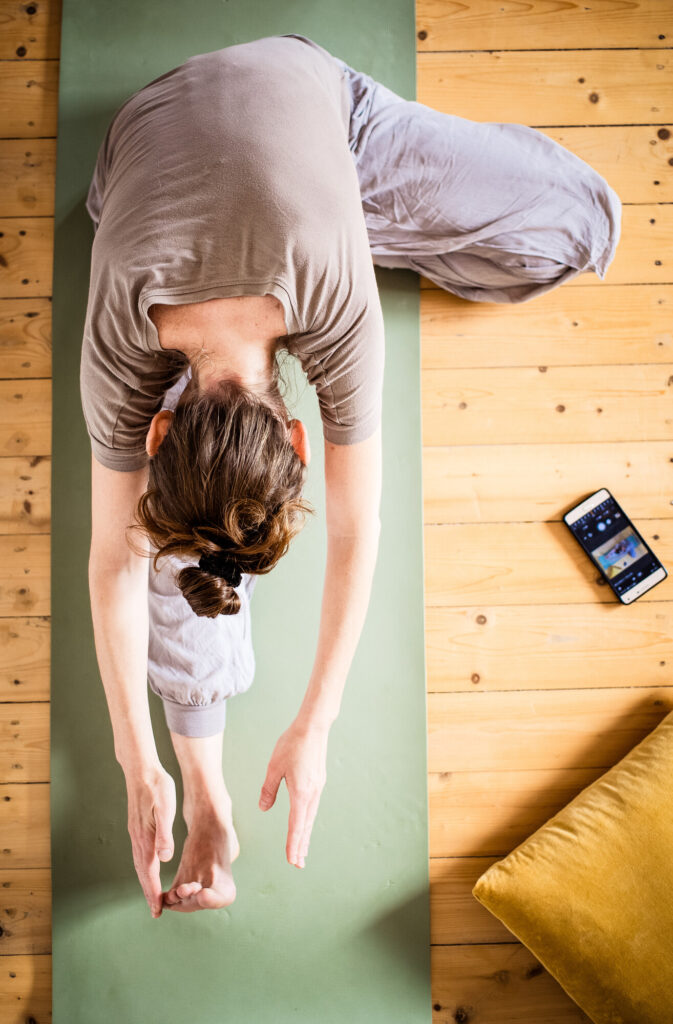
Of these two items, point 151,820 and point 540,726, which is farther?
point 540,726

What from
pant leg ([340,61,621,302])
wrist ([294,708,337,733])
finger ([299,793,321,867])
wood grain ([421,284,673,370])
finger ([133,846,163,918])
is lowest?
finger ([133,846,163,918])

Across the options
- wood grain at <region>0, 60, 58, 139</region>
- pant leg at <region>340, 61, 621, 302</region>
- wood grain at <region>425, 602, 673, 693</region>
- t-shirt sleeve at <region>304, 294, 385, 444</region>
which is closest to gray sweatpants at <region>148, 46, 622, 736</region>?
pant leg at <region>340, 61, 621, 302</region>

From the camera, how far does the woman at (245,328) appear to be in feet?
2.39

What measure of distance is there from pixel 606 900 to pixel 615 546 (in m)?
0.57

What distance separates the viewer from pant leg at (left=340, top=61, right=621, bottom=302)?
1001 mm

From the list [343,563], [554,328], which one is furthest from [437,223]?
[343,563]

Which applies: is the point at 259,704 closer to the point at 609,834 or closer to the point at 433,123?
the point at 609,834

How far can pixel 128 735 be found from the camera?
108 cm

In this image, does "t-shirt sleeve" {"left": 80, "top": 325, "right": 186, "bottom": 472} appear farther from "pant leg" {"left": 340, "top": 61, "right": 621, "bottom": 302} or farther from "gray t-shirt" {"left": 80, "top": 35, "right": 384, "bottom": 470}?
"pant leg" {"left": 340, "top": 61, "right": 621, "bottom": 302}

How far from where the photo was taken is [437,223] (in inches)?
41.4

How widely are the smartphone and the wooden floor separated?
0.08ft

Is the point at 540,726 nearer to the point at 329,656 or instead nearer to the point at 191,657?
the point at 329,656

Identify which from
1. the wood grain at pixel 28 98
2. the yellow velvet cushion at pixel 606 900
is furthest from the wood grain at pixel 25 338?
the yellow velvet cushion at pixel 606 900

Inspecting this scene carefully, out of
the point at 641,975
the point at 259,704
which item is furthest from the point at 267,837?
the point at 641,975
